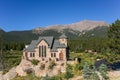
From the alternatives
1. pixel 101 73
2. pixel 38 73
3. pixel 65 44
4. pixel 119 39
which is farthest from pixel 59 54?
pixel 101 73

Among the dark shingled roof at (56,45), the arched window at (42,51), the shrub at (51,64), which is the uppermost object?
the dark shingled roof at (56,45)

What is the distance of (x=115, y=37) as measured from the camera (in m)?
69.0

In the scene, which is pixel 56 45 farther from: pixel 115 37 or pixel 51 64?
pixel 115 37

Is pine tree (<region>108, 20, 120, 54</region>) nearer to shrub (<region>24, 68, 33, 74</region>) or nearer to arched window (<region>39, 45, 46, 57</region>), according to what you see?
arched window (<region>39, 45, 46, 57</region>)

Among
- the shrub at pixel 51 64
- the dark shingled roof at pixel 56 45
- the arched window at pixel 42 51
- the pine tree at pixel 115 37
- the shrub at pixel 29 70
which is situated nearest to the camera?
the pine tree at pixel 115 37

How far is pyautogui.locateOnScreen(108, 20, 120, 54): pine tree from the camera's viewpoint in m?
67.9

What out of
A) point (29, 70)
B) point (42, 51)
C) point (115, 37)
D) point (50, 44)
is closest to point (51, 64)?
point (42, 51)

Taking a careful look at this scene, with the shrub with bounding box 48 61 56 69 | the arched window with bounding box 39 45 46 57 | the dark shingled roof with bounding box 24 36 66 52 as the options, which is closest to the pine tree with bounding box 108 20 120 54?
the dark shingled roof with bounding box 24 36 66 52

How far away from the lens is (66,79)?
6391cm

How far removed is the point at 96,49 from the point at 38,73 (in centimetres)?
8778

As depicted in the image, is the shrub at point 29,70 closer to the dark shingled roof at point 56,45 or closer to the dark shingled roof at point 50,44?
the dark shingled roof at point 50,44

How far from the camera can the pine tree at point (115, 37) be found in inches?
2675

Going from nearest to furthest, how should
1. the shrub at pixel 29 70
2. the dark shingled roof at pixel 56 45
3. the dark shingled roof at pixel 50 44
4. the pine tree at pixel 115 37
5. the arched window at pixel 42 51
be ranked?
the pine tree at pixel 115 37, the shrub at pixel 29 70, the dark shingled roof at pixel 56 45, the dark shingled roof at pixel 50 44, the arched window at pixel 42 51

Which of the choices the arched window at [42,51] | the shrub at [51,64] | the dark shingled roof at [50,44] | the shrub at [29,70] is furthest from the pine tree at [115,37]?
the shrub at [29,70]
